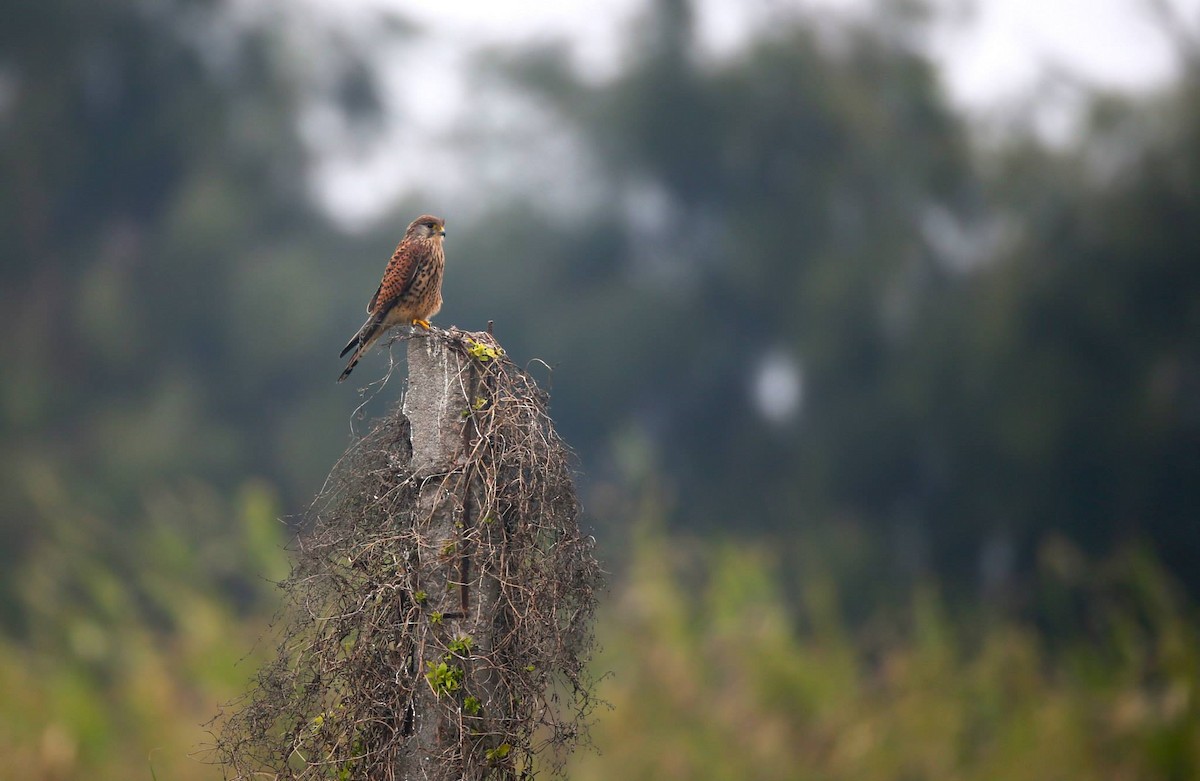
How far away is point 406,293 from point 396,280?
2.7 inches

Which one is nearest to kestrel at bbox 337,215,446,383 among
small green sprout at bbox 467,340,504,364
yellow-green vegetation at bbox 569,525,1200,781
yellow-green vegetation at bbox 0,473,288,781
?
small green sprout at bbox 467,340,504,364

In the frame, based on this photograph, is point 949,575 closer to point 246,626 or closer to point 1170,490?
point 1170,490

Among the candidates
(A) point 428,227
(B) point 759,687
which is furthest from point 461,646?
(B) point 759,687

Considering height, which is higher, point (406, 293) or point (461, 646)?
point (406, 293)

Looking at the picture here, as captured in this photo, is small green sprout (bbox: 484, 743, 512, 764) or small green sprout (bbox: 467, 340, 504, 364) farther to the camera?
small green sprout (bbox: 467, 340, 504, 364)

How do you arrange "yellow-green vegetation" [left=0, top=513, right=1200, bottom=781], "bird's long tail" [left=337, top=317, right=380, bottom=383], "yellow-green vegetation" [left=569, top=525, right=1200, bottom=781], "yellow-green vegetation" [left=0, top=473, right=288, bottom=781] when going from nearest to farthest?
1. "bird's long tail" [left=337, top=317, right=380, bottom=383]
2. "yellow-green vegetation" [left=0, top=473, right=288, bottom=781]
3. "yellow-green vegetation" [left=0, top=513, right=1200, bottom=781]
4. "yellow-green vegetation" [left=569, top=525, right=1200, bottom=781]

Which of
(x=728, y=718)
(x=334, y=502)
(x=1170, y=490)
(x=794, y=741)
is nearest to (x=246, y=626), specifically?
(x=728, y=718)

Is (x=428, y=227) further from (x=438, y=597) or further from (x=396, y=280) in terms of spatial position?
(x=438, y=597)

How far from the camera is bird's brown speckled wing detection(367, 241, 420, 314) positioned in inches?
188

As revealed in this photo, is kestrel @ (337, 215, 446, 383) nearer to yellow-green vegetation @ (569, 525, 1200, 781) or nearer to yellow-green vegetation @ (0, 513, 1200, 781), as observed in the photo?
yellow-green vegetation @ (0, 513, 1200, 781)

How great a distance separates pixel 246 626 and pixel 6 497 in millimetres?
7156

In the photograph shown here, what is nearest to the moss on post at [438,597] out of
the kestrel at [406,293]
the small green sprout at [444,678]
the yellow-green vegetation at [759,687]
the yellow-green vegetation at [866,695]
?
the small green sprout at [444,678]

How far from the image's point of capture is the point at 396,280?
481cm

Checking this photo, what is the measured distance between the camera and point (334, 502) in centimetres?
356
